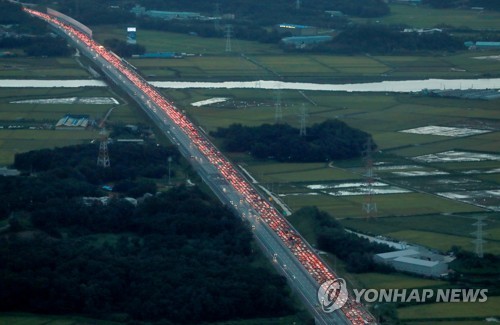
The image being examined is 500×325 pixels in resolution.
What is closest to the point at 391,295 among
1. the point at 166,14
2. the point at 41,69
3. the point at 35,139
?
the point at 35,139

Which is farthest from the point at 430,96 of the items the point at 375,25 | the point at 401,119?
the point at 375,25

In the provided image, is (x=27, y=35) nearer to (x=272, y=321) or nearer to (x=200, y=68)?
(x=200, y=68)

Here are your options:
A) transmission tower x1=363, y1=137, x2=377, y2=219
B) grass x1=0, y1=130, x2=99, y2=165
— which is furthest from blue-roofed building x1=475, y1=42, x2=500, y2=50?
transmission tower x1=363, y1=137, x2=377, y2=219

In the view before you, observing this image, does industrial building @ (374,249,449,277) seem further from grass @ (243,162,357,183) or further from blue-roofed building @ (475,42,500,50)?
blue-roofed building @ (475,42,500,50)

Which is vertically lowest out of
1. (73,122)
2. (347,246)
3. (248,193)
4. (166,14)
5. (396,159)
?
(166,14)

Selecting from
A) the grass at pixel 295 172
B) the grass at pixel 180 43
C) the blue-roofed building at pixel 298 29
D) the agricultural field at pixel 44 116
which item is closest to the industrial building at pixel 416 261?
the grass at pixel 295 172

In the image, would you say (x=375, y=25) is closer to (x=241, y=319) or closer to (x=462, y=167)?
(x=462, y=167)

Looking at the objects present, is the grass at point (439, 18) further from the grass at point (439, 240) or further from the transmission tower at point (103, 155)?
the grass at point (439, 240)
